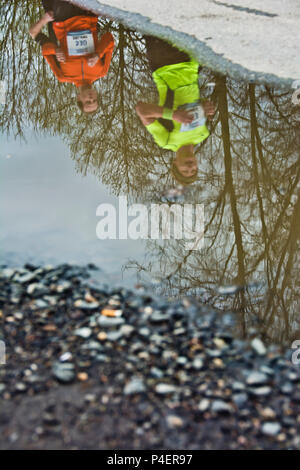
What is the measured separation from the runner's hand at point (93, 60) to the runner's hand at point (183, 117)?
212 cm

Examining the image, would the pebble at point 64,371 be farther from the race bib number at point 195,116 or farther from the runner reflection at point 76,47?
the runner reflection at point 76,47

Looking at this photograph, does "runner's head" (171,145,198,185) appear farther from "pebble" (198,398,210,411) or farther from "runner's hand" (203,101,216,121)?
"pebble" (198,398,210,411)

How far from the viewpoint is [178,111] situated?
573 cm

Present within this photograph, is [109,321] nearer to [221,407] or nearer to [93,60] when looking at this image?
[221,407]

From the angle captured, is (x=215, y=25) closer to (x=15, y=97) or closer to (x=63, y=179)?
(x=15, y=97)

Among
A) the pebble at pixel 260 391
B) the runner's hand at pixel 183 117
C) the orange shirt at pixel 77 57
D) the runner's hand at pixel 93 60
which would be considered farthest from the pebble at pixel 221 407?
the runner's hand at pixel 93 60

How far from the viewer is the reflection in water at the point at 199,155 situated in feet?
12.7

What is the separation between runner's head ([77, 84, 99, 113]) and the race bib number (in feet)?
4.32

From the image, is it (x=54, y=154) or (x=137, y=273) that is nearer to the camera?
(x=137, y=273)

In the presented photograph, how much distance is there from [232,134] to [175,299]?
9.35ft

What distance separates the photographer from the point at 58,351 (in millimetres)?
3023

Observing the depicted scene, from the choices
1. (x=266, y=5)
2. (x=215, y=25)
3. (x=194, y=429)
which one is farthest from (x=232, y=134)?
(x=266, y=5)

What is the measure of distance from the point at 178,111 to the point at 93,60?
87.1 inches
